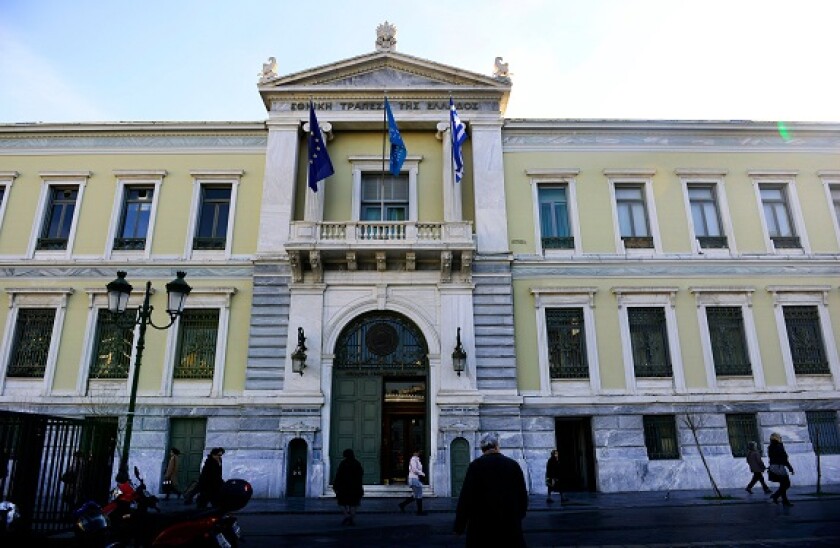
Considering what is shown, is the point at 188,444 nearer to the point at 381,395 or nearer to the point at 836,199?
the point at 381,395

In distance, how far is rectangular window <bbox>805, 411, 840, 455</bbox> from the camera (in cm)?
1836

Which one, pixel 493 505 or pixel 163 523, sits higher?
pixel 493 505

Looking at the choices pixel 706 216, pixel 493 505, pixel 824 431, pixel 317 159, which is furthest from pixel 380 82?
pixel 824 431

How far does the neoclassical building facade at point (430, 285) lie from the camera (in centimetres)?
1794

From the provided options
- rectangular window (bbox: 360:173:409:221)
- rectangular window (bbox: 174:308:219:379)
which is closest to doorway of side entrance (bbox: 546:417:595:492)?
rectangular window (bbox: 360:173:409:221)

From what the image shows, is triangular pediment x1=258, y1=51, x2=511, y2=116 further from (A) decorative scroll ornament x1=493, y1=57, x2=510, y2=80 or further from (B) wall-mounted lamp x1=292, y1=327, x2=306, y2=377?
(B) wall-mounted lamp x1=292, y1=327, x2=306, y2=377

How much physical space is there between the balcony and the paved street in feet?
24.2

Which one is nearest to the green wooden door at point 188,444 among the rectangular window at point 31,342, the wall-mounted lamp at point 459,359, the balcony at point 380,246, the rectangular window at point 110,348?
the rectangular window at point 110,348

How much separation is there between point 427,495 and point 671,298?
1050 cm

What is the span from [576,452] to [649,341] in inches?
185

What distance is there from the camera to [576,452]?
20.1 meters

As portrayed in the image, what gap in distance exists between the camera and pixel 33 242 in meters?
20.0

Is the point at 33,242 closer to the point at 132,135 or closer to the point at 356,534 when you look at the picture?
the point at 132,135

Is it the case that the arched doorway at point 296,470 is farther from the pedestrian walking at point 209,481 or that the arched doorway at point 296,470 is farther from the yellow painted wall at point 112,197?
the yellow painted wall at point 112,197
